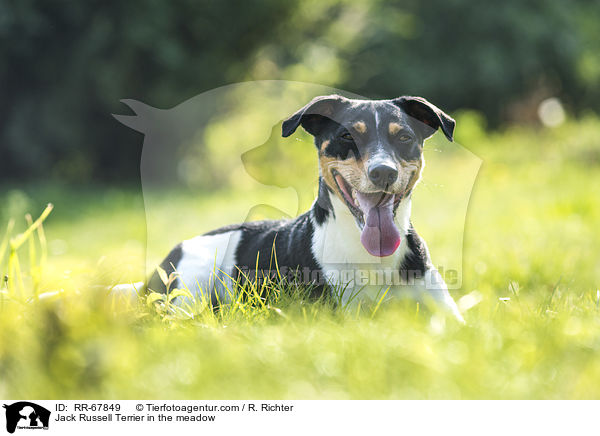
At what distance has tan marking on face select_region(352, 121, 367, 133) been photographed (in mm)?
3139

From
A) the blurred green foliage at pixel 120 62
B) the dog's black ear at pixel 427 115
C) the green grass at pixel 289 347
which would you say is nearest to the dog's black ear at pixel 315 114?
the dog's black ear at pixel 427 115

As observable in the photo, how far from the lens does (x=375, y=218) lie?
3.11m

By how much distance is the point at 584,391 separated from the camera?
2082mm

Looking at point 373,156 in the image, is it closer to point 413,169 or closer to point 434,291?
point 413,169

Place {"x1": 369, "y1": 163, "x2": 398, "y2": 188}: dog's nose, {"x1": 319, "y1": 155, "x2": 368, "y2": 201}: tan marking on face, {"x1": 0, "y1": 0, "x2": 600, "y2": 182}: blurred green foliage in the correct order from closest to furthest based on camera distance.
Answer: {"x1": 369, "y1": 163, "x2": 398, "y2": 188}: dog's nose < {"x1": 319, "y1": 155, "x2": 368, "y2": 201}: tan marking on face < {"x1": 0, "y1": 0, "x2": 600, "y2": 182}: blurred green foliage

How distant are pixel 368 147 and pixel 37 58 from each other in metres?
10.8

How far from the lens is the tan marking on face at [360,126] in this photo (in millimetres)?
3139

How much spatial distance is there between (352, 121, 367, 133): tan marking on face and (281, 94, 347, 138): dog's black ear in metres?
0.22
